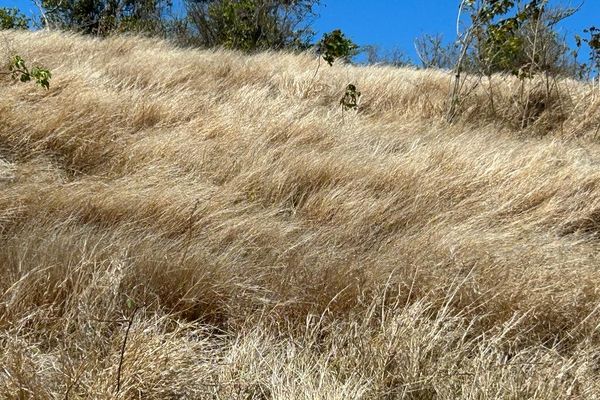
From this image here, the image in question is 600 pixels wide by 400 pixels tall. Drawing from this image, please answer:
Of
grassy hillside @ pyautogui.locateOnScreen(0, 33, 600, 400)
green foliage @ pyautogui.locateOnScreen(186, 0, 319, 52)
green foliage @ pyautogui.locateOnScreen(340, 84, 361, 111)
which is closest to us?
grassy hillside @ pyautogui.locateOnScreen(0, 33, 600, 400)

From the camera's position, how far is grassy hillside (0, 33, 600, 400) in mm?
1823

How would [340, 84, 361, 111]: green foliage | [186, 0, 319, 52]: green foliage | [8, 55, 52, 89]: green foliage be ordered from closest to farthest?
1. [8, 55, 52, 89]: green foliage
2. [340, 84, 361, 111]: green foliage
3. [186, 0, 319, 52]: green foliage

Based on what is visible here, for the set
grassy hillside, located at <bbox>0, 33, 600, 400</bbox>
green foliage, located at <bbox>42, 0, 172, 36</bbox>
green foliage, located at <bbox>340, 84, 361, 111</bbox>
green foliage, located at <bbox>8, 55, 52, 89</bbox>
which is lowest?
grassy hillside, located at <bbox>0, 33, 600, 400</bbox>

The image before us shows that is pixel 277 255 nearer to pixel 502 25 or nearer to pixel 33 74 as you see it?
pixel 33 74

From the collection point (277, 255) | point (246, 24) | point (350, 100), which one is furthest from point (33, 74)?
point (246, 24)

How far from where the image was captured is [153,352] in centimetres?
179

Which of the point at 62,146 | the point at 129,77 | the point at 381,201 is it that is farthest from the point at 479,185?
the point at 129,77

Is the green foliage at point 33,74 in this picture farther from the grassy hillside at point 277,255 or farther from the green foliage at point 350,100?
the green foliage at point 350,100

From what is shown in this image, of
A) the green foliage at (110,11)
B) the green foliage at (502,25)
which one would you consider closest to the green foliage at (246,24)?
the green foliage at (110,11)

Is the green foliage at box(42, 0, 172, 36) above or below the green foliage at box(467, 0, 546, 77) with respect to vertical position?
above

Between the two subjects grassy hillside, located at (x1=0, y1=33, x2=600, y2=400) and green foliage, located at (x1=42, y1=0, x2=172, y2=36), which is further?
green foliage, located at (x1=42, y1=0, x2=172, y2=36)

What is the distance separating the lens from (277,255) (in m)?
2.67

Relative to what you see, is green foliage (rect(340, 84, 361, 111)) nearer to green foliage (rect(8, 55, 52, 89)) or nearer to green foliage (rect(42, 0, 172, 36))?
green foliage (rect(8, 55, 52, 89))

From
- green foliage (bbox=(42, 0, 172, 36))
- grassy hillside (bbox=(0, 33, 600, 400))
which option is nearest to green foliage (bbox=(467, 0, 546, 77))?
grassy hillside (bbox=(0, 33, 600, 400))
